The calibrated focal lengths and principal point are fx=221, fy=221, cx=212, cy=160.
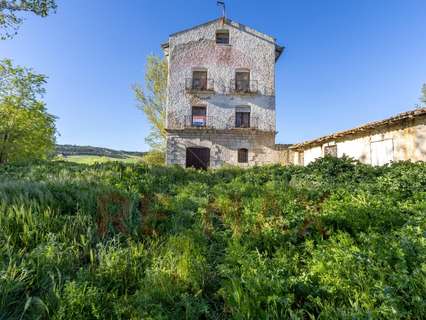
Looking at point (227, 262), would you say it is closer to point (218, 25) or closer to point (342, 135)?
point (342, 135)

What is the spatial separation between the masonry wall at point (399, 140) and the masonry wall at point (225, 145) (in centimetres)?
641

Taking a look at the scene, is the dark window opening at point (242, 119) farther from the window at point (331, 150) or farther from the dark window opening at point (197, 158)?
the window at point (331, 150)

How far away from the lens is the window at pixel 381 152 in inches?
398

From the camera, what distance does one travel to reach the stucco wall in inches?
729

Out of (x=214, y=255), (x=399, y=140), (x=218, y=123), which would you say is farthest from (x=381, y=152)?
(x=218, y=123)

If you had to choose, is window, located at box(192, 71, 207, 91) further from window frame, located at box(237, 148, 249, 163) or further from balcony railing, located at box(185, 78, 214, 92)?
window frame, located at box(237, 148, 249, 163)

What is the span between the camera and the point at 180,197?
21.7ft

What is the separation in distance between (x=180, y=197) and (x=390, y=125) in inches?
395

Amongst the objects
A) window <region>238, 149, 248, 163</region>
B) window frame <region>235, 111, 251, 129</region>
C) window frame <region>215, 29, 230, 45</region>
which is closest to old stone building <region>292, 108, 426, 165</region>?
window <region>238, 149, 248, 163</region>

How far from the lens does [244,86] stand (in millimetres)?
18938

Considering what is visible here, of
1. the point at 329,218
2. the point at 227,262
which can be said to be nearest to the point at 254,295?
the point at 227,262

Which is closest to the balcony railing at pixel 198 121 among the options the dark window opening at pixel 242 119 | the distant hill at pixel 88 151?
the dark window opening at pixel 242 119

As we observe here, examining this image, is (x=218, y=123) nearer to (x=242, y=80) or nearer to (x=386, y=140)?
(x=242, y=80)

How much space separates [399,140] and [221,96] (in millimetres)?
12542
